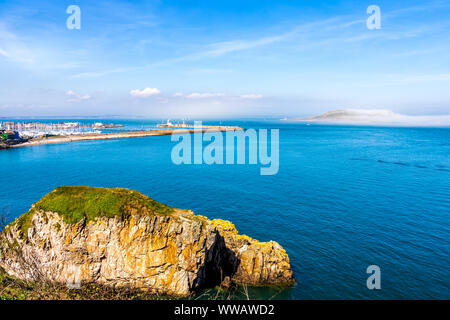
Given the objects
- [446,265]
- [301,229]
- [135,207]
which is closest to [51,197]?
[135,207]

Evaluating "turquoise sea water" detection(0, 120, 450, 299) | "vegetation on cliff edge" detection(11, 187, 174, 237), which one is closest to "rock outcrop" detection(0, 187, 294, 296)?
"vegetation on cliff edge" detection(11, 187, 174, 237)

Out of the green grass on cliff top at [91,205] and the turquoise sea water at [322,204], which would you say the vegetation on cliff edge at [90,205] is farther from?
the turquoise sea water at [322,204]

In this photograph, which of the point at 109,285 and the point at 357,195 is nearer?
the point at 109,285

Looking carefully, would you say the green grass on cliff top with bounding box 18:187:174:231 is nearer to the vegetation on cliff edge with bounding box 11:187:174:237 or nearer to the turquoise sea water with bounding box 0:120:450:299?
the vegetation on cliff edge with bounding box 11:187:174:237

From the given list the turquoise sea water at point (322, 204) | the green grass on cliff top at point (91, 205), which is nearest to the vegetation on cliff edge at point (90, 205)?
the green grass on cliff top at point (91, 205)

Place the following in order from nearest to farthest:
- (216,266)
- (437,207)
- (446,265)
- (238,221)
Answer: (216,266) < (446,265) < (238,221) < (437,207)
